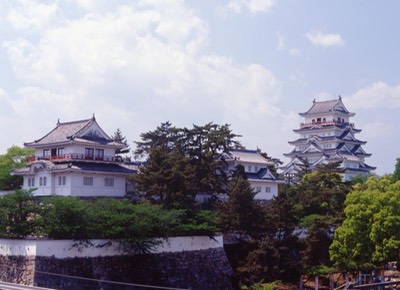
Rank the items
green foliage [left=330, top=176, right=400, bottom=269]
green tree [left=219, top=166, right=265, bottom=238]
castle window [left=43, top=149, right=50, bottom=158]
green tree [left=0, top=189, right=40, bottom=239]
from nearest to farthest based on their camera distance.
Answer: green tree [left=0, top=189, right=40, bottom=239] < green foliage [left=330, top=176, right=400, bottom=269] < green tree [left=219, top=166, right=265, bottom=238] < castle window [left=43, top=149, right=50, bottom=158]

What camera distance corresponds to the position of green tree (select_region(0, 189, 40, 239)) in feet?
98.4

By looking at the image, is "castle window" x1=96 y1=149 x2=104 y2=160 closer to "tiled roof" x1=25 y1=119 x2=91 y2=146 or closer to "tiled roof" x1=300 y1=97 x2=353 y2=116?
"tiled roof" x1=25 y1=119 x2=91 y2=146

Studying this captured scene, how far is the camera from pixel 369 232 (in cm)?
3291

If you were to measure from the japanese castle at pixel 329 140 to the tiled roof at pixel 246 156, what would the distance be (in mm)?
15797

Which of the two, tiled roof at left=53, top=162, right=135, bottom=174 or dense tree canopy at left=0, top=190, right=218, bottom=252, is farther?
tiled roof at left=53, top=162, right=135, bottom=174

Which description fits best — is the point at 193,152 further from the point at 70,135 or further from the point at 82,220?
the point at 82,220

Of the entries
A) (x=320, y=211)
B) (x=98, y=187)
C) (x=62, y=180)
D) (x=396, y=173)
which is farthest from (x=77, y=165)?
(x=396, y=173)

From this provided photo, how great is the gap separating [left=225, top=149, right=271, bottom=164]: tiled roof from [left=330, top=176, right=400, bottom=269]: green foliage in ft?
52.1

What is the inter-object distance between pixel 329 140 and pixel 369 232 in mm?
39095

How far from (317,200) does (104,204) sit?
16.3 meters

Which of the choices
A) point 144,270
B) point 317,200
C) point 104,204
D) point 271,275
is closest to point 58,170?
point 104,204

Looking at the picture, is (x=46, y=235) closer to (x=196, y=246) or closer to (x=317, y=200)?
(x=196, y=246)

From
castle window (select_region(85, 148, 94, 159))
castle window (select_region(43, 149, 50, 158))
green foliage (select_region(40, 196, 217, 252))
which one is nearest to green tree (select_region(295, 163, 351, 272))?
green foliage (select_region(40, 196, 217, 252))

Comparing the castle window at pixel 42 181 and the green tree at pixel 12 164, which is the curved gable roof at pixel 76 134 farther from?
the green tree at pixel 12 164
